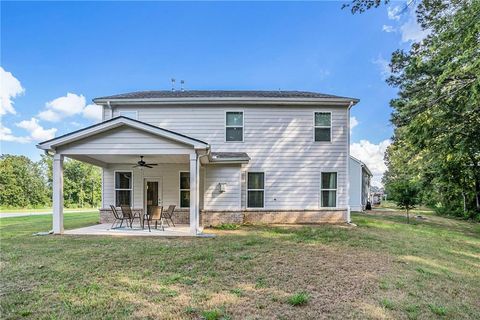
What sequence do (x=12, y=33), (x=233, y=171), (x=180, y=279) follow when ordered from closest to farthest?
(x=180, y=279) < (x=233, y=171) < (x=12, y=33)

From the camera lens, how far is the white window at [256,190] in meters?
12.8

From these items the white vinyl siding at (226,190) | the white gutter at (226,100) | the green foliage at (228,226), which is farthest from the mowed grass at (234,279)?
the white gutter at (226,100)

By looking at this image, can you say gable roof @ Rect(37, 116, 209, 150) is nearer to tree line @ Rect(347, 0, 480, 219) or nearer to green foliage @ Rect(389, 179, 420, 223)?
tree line @ Rect(347, 0, 480, 219)

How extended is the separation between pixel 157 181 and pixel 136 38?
1091 centimetres

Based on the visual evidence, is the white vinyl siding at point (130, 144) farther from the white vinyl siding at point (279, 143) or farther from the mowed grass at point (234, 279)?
the white vinyl siding at point (279, 143)

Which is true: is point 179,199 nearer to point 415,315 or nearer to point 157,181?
point 157,181

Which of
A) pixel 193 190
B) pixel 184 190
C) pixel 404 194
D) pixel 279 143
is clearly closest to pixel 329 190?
pixel 279 143

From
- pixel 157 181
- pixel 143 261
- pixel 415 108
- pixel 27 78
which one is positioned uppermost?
pixel 27 78

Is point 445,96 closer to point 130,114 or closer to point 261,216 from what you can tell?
point 261,216

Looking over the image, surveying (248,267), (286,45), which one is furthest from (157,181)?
Answer: (286,45)

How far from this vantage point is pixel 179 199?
1250 centimetres

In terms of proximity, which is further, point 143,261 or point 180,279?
point 143,261

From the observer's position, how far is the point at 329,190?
12875 mm

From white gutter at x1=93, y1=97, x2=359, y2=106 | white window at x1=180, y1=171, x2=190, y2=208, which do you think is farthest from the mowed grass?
white gutter at x1=93, y1=97, x2=359, y2=106
